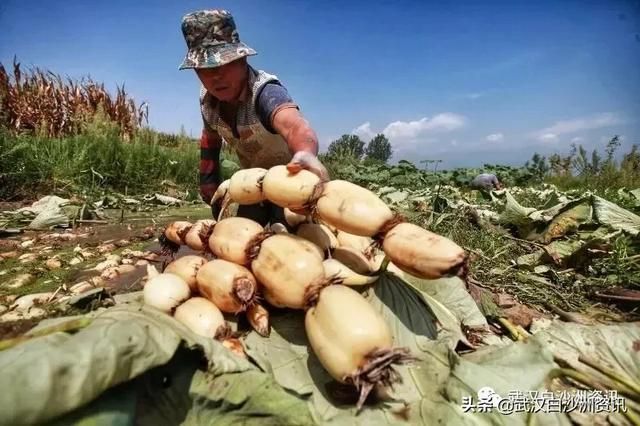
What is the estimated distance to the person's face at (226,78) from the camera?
9.30 feet

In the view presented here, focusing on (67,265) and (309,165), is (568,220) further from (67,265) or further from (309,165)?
(67,265)

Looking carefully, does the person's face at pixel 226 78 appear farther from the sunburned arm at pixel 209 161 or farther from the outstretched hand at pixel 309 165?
the outstretched hand at pixel 309 165

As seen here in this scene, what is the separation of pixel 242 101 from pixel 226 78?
27cm

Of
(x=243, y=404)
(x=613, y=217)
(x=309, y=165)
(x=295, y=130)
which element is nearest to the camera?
(x=243, y=404)

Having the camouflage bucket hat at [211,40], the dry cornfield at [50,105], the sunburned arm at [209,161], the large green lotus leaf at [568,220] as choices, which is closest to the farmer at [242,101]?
the camouflage bucket hat at [211,40]

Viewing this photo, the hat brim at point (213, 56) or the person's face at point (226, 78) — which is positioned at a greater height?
the hat brim at point (213, 56)

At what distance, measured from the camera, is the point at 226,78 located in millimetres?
2873

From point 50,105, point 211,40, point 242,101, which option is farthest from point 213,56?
point 50,105

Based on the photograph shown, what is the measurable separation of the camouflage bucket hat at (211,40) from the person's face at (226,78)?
77 mm

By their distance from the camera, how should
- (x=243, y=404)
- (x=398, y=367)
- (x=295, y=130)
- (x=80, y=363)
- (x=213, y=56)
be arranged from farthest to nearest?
(x=213, y=56) → (x=295, y=130) → (x=398, y=367) → (x=243, y=404) → (x=80, y=363)

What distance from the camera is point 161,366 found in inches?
48.9

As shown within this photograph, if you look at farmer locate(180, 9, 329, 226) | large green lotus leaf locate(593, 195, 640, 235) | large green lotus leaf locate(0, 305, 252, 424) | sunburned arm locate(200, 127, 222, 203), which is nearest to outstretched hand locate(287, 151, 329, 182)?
farmer locate(180, 9, 329, 226)

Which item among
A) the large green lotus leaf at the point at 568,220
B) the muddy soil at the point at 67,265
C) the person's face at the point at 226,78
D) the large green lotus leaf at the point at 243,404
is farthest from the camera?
the large green lotus leaf at the point at 568,220

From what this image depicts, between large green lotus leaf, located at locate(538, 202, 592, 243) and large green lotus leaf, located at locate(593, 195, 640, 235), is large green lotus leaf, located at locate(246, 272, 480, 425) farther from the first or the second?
large green lotus leaf, located at locate(593, 195, 640, 235)
